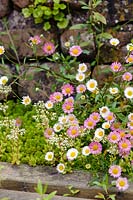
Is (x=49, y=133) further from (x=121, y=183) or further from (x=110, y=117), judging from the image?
(x=121, y=183)

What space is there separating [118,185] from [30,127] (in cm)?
73

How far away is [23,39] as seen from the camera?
3270 millimetres

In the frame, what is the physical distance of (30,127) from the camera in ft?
10.1

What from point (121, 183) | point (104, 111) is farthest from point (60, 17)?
point (121, 183)

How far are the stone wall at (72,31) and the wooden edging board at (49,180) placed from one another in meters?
0.73

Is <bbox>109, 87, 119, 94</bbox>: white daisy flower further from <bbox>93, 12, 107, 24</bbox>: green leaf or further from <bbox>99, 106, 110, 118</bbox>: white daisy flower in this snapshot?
<bbox>93, 12, 107, 24</bbox>: green leaf

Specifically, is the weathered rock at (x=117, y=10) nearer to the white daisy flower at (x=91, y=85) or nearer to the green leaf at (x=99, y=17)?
the green leaf at (x=99, y=17)

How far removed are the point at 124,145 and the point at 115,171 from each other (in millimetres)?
133

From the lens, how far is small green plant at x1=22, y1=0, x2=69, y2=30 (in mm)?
3127


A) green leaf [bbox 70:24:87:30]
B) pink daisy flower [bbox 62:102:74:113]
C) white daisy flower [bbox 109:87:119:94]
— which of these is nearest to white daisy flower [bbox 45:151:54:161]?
pink daisy flower [bbox 62:102:74:113]

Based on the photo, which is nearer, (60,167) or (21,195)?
(21,195)

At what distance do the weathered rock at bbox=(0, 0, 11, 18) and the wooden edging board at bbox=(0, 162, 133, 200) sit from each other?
96cm

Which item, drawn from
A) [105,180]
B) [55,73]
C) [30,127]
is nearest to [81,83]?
[55,73]

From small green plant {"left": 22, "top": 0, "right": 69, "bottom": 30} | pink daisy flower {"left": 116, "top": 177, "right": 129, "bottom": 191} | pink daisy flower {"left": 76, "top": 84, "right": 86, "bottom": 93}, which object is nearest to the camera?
pink daisy flower {"left": 116, "top": 177, "right": 129, "bottom": 191}
